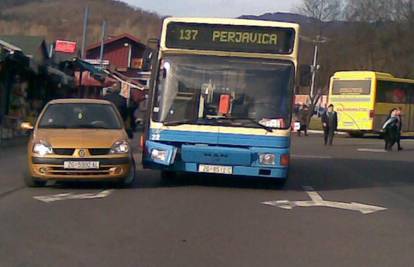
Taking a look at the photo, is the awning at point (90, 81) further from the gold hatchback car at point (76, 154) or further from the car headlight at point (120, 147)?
the car headlight at point (120, 147)

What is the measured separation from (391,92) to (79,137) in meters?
32.8

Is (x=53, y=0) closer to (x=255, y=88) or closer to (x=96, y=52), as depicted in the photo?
(x=96, y=52)

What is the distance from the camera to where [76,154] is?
47.8 ft

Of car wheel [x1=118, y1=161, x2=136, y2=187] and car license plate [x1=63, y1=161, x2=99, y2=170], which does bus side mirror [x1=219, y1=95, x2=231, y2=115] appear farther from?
car license plate [x1=63, y1=161, x2=99, y2=170]

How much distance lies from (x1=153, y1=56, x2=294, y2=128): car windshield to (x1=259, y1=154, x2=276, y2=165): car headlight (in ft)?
1.69

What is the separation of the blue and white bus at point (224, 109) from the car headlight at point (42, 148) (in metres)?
1.83

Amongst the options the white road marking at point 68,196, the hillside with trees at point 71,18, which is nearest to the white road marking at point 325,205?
the white road marking at point 68,196

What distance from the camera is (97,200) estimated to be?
13531 mm

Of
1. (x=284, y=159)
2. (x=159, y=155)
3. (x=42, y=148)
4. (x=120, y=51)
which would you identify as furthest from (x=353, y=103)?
(x=120, y=51)

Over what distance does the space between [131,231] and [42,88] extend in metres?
26.1

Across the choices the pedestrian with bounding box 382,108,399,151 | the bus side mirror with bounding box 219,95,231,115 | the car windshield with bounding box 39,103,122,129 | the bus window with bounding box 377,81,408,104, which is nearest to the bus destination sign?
the bus side mirror with bounding box 219,95,231,115

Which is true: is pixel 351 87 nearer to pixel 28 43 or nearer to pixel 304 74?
pixel 28 43

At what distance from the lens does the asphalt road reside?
899 centimetres

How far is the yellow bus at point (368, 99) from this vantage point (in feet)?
146
